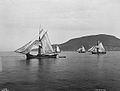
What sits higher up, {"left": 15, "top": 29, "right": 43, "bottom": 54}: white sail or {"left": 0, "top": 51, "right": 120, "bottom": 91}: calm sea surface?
{"left": 15, "top": 29, "right": 43, "bottom": 54}: white sail

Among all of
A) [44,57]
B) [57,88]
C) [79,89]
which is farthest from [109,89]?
[44,57]

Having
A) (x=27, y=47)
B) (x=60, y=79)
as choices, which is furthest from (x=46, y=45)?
(x=60, y=79)

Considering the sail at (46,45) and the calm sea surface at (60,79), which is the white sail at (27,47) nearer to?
the sail at (46,45)

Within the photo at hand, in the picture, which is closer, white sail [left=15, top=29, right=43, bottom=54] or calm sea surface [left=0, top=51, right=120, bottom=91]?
calm sea surface [left=0, top=51, right=120, bottom=91]

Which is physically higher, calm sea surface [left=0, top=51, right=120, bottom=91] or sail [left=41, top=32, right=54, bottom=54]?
sail [left=41, top=32, right=54, bottom=54]

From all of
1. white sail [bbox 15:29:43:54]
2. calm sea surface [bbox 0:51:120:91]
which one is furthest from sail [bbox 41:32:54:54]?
calm sea surface [bbox 0:51:120:91]

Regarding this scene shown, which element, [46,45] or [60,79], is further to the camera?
[46,45]

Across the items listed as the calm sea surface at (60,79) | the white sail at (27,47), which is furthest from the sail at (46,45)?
the calm sea surface at (60,79)

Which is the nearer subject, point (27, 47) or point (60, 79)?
point (60, 79)

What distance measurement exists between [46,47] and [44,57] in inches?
429

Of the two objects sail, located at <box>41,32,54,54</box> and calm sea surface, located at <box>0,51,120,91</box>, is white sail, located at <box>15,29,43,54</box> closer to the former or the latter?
sail, located at <box>41,32,54,54</box>

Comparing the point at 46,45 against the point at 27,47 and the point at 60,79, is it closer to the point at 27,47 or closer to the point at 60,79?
the point at 27,47

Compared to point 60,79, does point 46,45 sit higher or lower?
higher

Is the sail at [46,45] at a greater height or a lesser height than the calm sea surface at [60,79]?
greater
